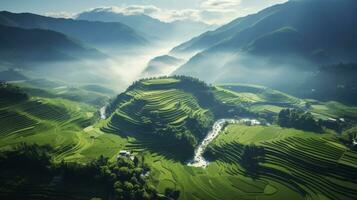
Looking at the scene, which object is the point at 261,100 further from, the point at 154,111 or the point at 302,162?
the point at 302,162

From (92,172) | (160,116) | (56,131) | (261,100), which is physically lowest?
(92,172)

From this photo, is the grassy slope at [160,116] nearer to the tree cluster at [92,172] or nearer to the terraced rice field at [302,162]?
the terraced rice field at [302,162]

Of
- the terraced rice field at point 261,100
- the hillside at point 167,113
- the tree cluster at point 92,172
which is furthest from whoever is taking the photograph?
the terraced rice field at point 261,100

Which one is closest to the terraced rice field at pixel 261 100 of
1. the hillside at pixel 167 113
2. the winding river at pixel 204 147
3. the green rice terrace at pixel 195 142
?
the green rice terrace at pixel 195 142

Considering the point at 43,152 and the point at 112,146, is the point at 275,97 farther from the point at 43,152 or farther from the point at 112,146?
the point at 43,152

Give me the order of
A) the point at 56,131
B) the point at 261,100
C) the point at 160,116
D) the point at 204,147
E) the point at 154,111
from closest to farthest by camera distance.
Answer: the point at 204,147 < the point at 56,131 < the point at 160,116 < the point at 154,111 < the point at 261,100

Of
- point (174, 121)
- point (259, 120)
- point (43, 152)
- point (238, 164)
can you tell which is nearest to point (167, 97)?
point (174, 121)

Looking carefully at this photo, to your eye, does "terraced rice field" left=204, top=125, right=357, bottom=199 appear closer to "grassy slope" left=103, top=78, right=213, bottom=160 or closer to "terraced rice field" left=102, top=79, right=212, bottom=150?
"grassy slope" left=103, top=78, right=213, bottom=160

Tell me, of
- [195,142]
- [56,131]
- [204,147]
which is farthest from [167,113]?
[56,131]
